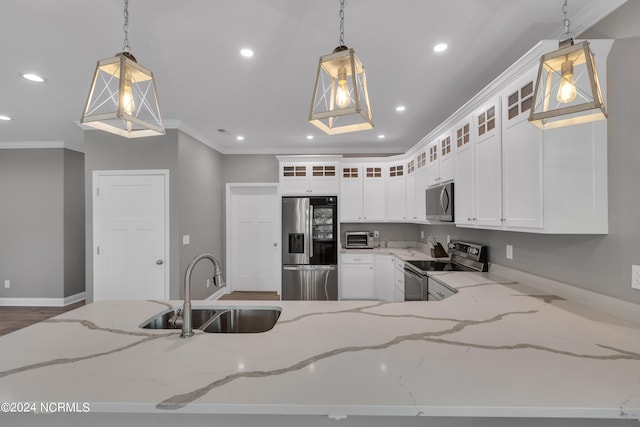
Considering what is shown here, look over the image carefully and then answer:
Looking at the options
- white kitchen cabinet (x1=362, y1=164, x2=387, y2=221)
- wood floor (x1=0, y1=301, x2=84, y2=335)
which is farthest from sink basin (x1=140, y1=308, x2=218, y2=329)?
wood floor (x1=0, y1=301, x2=84, y2=335)

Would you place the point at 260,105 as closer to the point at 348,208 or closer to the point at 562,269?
the point at 348,208

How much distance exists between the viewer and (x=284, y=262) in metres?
4.42

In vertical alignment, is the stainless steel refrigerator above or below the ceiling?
below

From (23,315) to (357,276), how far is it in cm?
484

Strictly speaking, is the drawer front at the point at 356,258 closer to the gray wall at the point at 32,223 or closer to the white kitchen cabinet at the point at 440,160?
the white kitchen cabinet at the point at 440,160

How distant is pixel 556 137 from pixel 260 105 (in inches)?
103

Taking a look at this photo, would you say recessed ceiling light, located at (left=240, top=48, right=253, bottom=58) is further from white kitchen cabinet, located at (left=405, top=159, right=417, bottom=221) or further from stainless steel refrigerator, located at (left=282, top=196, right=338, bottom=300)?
white kitchen cabinet, located at (left=405, top=159, right=417, bottom=221)

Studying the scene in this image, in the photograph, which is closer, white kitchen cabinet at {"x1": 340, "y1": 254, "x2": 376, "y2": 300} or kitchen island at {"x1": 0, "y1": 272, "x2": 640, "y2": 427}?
kitchen island at {"x1": 0, "y1": 272, "x2": 640, "y2": 427}

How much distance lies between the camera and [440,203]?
3.08m

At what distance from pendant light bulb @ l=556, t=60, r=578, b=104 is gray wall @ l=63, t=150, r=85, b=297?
6063 millimetres

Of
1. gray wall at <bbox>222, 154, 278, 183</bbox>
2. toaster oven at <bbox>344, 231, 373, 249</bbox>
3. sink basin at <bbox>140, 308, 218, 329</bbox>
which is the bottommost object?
sink basin at <bbox>140, 308, 218, 329</bbox>

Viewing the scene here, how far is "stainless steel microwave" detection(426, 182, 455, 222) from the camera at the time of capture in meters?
2.87

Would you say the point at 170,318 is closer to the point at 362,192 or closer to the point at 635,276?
the point at 635,276

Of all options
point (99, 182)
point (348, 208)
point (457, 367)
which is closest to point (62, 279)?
point (99, 182)
